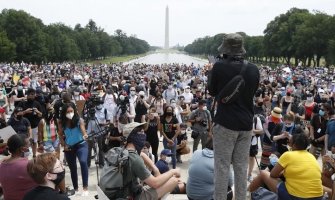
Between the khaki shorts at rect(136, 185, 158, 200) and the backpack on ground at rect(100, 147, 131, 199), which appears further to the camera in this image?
the khaki shorts at rect(136, 185, 158, 200)

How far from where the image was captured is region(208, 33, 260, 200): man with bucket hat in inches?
164

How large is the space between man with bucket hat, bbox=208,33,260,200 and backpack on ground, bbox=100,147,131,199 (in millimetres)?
1102

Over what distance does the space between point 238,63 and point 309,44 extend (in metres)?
78.3

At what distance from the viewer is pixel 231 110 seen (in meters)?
4.21

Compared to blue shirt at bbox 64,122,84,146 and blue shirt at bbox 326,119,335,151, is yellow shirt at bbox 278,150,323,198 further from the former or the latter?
blue shirt at bbox 64,122,84,146

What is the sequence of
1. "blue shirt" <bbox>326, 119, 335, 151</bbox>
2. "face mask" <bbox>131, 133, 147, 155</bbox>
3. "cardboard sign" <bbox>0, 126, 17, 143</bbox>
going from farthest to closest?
1. "blue shirt" <bbox>326, 119, 335, 151</bbox>
2. "cardboard sign" <bbox>0, 126, 17, 143</bbox>
3. "face mask" <bbox>131, 133, 147, 155</bbox>

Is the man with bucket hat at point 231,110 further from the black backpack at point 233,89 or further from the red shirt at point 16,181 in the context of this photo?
the red shirt at point 16,181

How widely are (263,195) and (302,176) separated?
667 mm

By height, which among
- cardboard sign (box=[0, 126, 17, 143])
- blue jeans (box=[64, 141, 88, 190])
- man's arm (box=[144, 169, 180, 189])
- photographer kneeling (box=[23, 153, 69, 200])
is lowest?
blue jeans (box=[64, 141, 88, 190])

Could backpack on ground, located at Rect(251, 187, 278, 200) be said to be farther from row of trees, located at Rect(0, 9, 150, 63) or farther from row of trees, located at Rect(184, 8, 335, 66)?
row of trees, located at Rect(0, 9, 150, 63)

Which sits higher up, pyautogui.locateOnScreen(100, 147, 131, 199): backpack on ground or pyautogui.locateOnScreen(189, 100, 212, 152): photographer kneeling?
pyautogui.locateOnScreen(100, 147, 131, 199): backpack on ground

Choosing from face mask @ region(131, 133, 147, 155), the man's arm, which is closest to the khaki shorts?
the man's arm

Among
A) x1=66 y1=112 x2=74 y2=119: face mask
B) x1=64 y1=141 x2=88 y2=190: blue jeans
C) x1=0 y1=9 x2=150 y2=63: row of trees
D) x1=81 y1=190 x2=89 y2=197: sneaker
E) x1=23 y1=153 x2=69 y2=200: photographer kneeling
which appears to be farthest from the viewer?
x1=0 y1=9 x2=150 y2=63: row of trees

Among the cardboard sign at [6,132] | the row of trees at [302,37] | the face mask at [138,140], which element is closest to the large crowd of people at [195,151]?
the face mask at [138,140]
